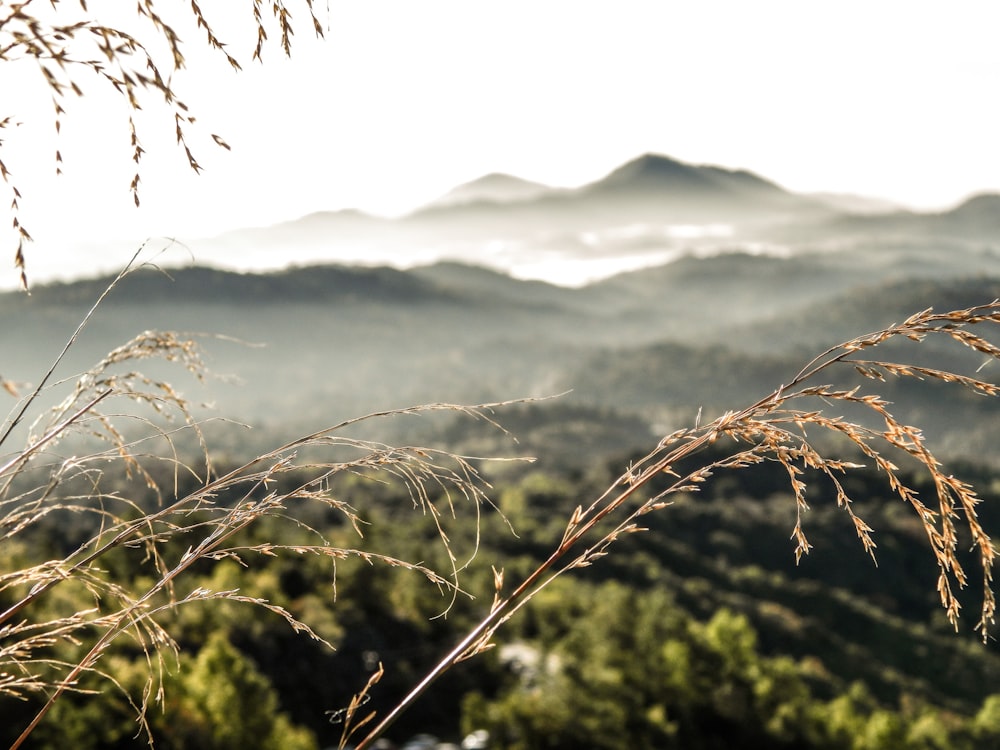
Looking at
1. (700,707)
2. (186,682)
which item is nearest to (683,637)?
(700,707)

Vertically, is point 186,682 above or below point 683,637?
above

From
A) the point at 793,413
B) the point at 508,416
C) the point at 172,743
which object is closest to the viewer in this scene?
the point at 793,413

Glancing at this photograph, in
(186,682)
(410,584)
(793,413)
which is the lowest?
(410,584)

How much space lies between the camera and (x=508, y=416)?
180 metres

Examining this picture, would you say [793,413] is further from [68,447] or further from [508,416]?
[508,416]

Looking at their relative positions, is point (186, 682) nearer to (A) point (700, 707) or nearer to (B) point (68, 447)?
(A) point (700, 707)

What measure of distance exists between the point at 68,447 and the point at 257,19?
633mm

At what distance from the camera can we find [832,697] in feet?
174

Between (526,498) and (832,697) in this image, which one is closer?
(832,697)

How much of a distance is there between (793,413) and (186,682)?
24.6m

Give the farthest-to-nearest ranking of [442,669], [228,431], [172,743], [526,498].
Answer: [228,431]
[526,498]
[172,743]
[442,669]

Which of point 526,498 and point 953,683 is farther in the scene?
point 526,498

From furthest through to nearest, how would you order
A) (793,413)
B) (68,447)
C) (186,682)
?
(186,682) → (68,447) → (793,413)

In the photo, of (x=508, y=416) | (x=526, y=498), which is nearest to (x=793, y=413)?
(x=526, y=498)
